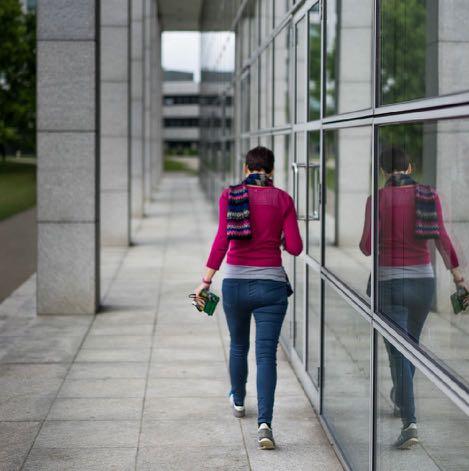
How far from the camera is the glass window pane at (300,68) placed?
8219 mm

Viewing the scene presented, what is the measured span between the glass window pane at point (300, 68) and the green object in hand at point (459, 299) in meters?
4.81

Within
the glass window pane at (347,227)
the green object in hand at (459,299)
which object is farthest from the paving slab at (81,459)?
the green object in hand at (459,299)

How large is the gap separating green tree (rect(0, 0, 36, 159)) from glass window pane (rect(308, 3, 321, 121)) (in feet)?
195

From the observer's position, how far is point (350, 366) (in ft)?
19.3

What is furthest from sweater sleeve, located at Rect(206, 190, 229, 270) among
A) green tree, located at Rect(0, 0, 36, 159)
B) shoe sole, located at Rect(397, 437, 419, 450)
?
green tree, located at Rect(0, 0, 36, 159)

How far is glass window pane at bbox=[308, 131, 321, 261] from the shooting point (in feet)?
24.0

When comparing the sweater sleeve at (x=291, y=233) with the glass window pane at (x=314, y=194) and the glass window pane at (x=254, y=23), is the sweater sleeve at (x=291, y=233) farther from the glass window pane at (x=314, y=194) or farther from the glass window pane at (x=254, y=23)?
the glass window pane at (x=254, y=23)

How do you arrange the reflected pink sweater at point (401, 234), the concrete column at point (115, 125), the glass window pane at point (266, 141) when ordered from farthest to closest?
the concrete column at point (115, 125) → the glass window pane at point (266, 141) → the reflected pink sweater at point (401, 234)

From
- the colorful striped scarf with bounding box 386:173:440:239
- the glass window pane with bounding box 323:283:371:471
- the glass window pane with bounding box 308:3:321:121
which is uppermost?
the glass window pane with bounding box 308:3:321:121

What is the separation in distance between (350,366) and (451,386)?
2299 mm

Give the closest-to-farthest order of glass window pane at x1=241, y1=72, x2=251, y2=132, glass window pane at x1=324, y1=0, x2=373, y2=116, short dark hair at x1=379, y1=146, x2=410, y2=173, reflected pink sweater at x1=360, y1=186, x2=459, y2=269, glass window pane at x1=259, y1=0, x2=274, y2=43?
reflected pink sweater at x1=360, y1=186, x2=459, y2=269 < short dark hair at x1=379, y1=146, x2=410, y2=173 < glass window pane at x1=324, y1=0, x2=373, y2=116 < glass window pane at x1=259, y1=0, x2=274, y2=43 < glass window pane at x1=241, y1=72, x2=251, y2=132

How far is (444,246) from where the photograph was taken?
3629mm

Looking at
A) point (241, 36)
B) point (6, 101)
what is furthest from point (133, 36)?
point (6, 101)

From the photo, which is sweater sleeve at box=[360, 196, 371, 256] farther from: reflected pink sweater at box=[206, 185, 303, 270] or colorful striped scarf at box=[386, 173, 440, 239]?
reflected pink sweater at box=[206, 185, 303, 270]
